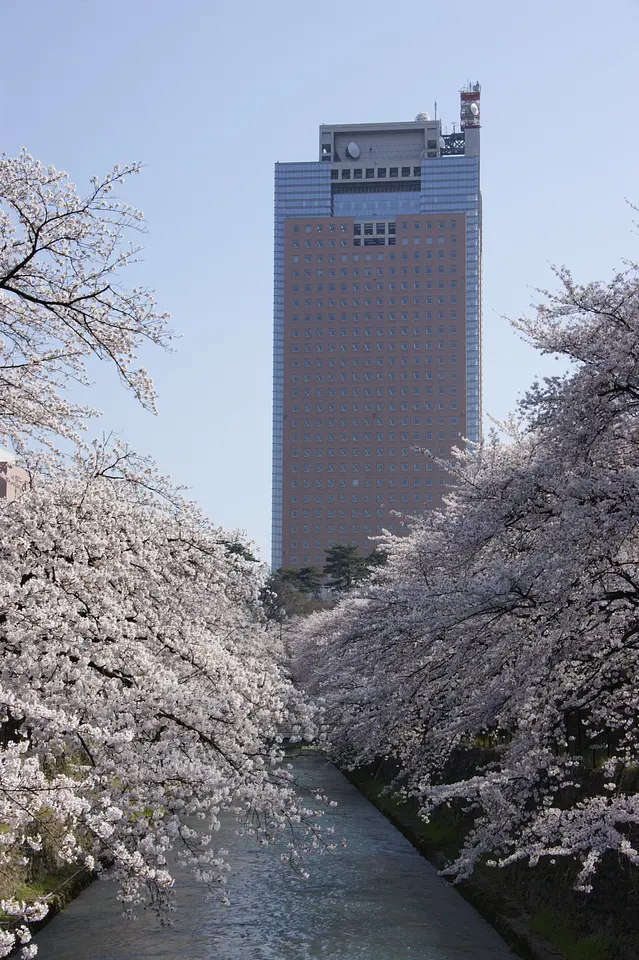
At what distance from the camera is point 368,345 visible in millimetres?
156125

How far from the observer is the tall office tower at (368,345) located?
150750 mm

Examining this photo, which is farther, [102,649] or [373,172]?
[373,172]

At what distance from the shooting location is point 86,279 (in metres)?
11.1

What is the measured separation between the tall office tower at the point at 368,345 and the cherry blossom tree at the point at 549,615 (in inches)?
5079

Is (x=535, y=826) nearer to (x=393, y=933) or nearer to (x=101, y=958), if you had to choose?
(x=393, y=933)

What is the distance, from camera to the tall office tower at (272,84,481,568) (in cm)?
15075

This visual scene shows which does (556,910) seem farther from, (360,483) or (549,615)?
(360,483)

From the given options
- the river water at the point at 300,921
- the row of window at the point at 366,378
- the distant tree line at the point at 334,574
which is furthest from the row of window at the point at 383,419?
the river water at the point at 300,921

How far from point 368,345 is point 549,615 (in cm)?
14613

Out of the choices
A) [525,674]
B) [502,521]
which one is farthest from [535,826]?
[502,521]

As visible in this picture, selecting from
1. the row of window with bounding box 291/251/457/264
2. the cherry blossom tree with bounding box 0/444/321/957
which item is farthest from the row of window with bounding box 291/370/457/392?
the cherry blossom tree with bounding box 0/444/321/957

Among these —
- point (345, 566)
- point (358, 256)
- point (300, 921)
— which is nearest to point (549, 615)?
point (300, 921)

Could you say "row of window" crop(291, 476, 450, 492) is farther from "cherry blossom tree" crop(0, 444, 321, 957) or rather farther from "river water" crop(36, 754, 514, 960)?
"cherry blossom tree" crop(0, 444, 321, 957)

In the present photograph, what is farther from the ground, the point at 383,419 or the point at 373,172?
the point at 373,172
